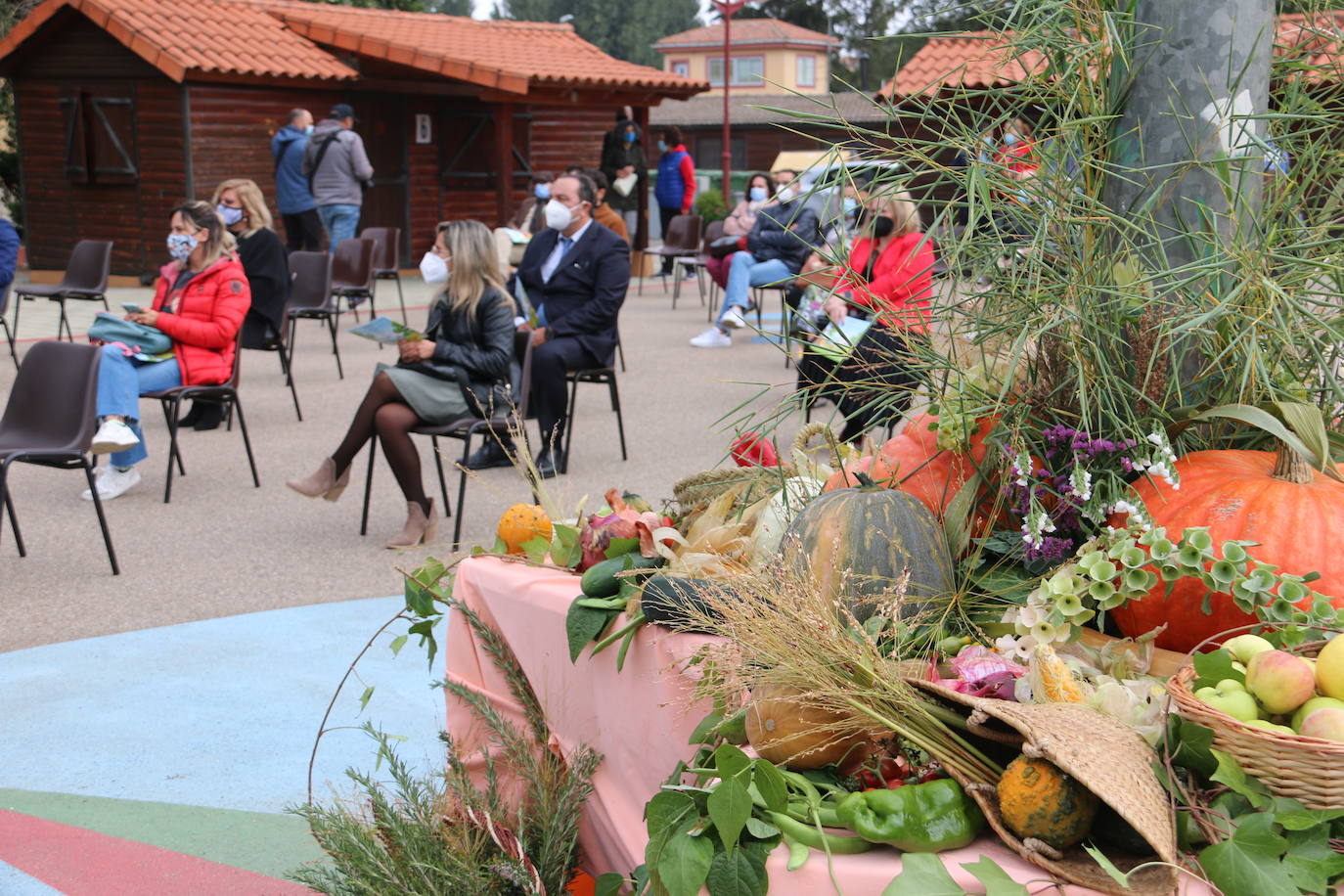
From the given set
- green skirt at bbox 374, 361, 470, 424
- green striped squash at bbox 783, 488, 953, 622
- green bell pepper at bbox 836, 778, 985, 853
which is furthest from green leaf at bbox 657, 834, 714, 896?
green skirt at bbox 374, 361, 470, 424

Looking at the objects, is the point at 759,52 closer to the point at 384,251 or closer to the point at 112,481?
the point at 384,251

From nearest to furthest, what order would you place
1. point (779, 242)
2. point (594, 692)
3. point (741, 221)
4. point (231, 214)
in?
1. point (594, 692)
2. point (231, 214)
3. point (779, 242)
4. point (741, 221)

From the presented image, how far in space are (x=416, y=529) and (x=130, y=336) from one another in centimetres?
222

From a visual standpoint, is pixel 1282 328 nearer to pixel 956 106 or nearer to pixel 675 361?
pixel 956 106

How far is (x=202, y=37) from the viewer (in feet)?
54.8

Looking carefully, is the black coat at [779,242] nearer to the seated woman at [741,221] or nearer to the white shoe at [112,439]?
the seated woman at [741,221]

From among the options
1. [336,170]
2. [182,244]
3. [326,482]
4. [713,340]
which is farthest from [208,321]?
[336,170]

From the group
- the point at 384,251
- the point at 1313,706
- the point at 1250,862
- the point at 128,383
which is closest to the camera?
the point at 1250,862

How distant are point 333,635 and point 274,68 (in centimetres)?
1383

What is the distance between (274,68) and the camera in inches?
659

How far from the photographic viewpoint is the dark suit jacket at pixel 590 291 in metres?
7.34

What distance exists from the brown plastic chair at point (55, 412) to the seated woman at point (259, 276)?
9.38ft

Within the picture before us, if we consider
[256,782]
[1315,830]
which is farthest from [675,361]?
[1315,830]

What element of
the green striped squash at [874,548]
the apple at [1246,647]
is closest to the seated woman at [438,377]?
the green striped squash at [874,548]
